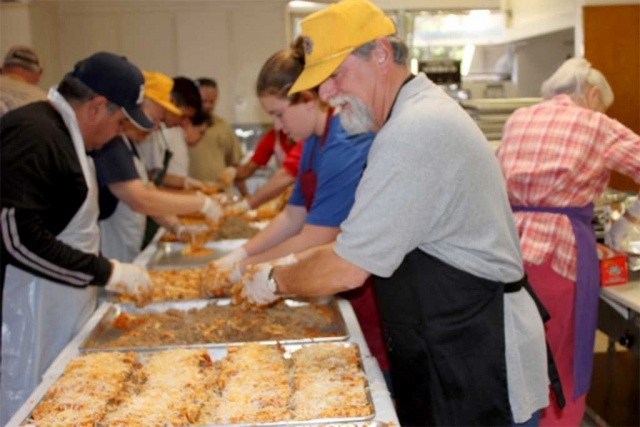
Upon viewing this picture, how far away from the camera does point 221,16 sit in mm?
6160

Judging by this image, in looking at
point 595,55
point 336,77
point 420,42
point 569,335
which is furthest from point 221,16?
point 336,77

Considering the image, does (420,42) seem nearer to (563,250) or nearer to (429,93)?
(563,250)

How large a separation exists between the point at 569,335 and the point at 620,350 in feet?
3.42

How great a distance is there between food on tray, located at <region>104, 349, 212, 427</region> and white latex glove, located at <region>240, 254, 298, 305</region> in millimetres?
263

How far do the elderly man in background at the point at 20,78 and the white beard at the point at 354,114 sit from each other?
283 centimetres

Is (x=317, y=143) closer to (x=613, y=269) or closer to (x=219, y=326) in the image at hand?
(x=219, y=326)

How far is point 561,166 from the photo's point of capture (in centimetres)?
271

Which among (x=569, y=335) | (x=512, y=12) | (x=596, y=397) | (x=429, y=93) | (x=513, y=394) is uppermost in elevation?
(x=512, y=12)

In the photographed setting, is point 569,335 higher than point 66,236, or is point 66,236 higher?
point 66,236

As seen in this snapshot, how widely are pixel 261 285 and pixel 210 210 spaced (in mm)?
1367

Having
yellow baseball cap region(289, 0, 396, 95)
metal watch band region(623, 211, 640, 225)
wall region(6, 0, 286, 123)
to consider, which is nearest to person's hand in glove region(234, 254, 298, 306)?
yellow baseball cap region(289, 0, 396, 95)

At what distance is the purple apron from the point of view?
2693 mm

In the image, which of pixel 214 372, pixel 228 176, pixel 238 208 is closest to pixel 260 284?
pixel 214 372

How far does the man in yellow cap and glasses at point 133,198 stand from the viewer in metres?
2.83
